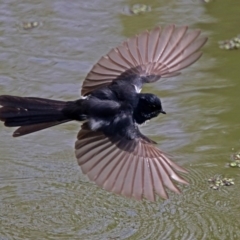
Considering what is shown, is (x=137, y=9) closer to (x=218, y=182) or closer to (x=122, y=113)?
(x=218, y=182)

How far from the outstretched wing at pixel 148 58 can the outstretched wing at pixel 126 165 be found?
1.51 ft

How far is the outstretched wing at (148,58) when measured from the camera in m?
5.53

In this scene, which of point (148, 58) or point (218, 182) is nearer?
Answer: point (148, 58)

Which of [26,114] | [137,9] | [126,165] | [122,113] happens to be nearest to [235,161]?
[122,113]

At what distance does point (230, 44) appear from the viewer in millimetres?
7691

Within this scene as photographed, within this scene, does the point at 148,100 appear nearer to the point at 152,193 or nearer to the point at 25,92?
the point at 152,193

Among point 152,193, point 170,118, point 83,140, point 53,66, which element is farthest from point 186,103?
point 152,193

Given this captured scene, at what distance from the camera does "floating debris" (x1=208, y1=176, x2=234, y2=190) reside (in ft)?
19.4

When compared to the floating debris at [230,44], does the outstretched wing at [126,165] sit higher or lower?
lower

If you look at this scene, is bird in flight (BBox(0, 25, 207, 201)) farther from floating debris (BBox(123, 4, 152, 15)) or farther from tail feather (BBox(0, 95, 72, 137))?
floating debris (BBox(123, 4, 152, 15))

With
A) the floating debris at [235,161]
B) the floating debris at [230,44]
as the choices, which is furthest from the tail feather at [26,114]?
the floating debris at [230,44]

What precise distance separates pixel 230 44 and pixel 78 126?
178 cm

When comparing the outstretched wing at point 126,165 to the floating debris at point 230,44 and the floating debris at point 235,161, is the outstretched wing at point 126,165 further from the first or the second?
the floating debris at point 230,44

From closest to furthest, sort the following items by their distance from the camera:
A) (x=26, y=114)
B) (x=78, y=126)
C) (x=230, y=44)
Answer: (x=26, y=114) → (x=78, y=126) → (x=230, y=44)
